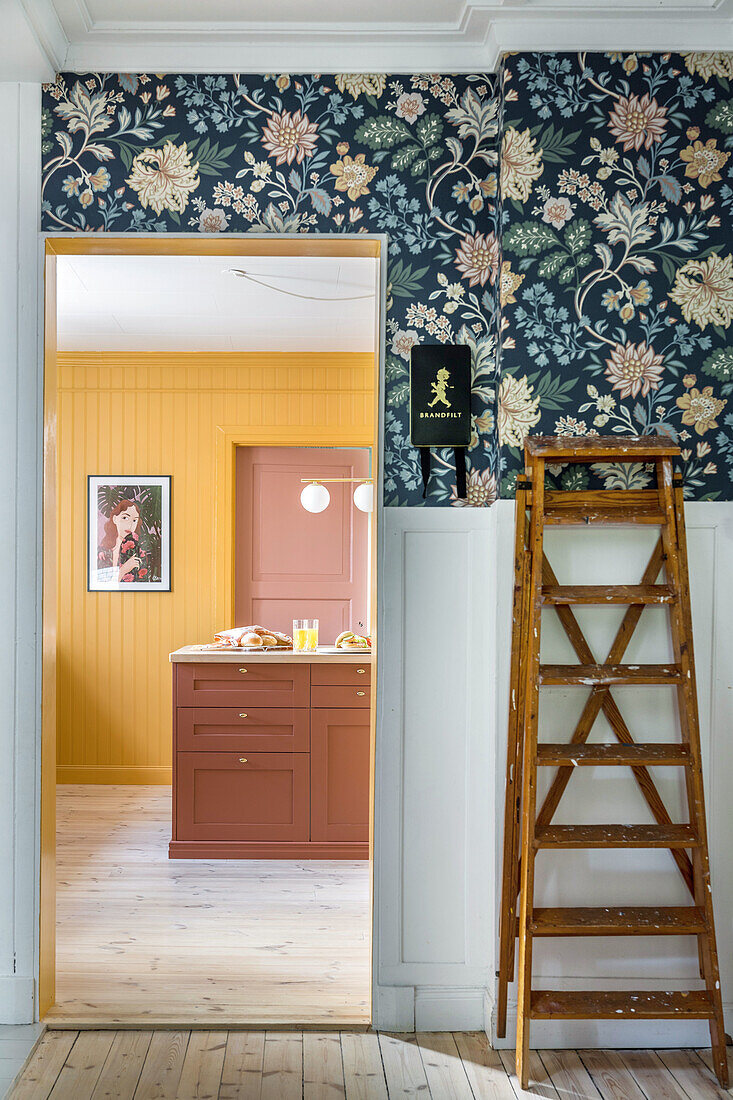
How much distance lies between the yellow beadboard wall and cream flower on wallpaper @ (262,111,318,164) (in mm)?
2678

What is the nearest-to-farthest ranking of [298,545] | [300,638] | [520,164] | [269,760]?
[520,164], [269,760], [300,638], [298,545]

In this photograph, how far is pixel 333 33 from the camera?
2.31m

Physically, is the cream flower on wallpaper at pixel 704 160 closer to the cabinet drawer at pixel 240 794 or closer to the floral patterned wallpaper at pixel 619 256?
the floral patterned wallpaper at pixel 619 256

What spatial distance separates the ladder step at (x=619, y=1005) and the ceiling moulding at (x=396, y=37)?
2495 millimetres

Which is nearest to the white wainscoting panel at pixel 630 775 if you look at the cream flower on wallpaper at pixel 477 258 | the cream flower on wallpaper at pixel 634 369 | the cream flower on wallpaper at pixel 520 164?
the cream flower on wallpaper at pixel 634 369

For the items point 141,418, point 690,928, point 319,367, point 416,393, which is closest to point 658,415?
point 416,393

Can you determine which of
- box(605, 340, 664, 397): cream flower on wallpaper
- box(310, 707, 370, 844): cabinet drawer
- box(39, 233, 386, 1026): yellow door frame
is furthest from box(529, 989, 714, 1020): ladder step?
box(310, 707, 370, 844): cabinet drawer

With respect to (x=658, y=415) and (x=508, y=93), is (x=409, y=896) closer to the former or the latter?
(x=658, y=415)

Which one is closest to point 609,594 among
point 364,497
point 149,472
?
point 364,497

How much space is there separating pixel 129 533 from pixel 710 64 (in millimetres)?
3900

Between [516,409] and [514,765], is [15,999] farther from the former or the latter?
[516,409]

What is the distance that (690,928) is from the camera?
2104 mm

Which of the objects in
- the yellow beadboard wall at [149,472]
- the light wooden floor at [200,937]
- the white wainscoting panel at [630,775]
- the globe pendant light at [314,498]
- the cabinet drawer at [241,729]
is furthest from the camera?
the yellow beadboard wall at [149,472]

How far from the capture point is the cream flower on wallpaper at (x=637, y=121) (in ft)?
7.57
